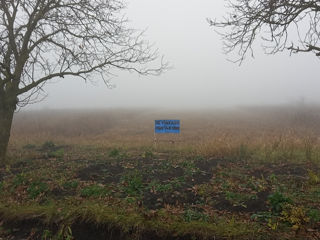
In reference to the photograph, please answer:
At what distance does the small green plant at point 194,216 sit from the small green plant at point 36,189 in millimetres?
3261

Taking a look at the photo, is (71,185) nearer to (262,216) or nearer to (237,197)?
(237,197)

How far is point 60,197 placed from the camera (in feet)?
17.7

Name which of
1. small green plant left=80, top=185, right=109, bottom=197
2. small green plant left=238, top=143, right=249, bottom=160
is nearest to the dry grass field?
small green plant left=80, top=185, right=109, bottom=197

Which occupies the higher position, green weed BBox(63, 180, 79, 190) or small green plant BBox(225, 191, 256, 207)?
small green plant BBox(225, 191, 256, 207)

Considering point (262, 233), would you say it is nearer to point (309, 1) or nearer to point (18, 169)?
point (309, 1)

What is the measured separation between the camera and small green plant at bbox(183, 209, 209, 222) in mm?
4117

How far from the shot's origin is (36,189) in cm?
570

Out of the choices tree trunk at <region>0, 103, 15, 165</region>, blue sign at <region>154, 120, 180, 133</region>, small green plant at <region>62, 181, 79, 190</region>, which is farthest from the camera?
blue sign at <region>154, 120, 180, 133</region>

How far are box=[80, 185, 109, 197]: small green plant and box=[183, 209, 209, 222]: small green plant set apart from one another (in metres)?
1.86

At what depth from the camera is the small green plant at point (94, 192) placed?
17.5ft

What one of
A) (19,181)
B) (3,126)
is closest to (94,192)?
(19,181)

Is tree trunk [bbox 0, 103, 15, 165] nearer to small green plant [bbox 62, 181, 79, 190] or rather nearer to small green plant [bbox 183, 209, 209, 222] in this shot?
small green plant [bbox 62, 181, 79, 190]

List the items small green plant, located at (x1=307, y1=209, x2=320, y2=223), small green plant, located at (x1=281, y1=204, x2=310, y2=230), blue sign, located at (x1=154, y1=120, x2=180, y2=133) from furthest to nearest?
blue sign, located at (x1=154, y1=120, x2=180, y2=133) → small green plant, located at (x1=307, y1=209, x2=320, y2=223) → small green plant, located at (x1=281, y1=204, x2=310, y2=230)

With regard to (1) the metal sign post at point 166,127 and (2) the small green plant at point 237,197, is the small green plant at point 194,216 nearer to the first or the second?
(2) the small green plant at point 237,197
